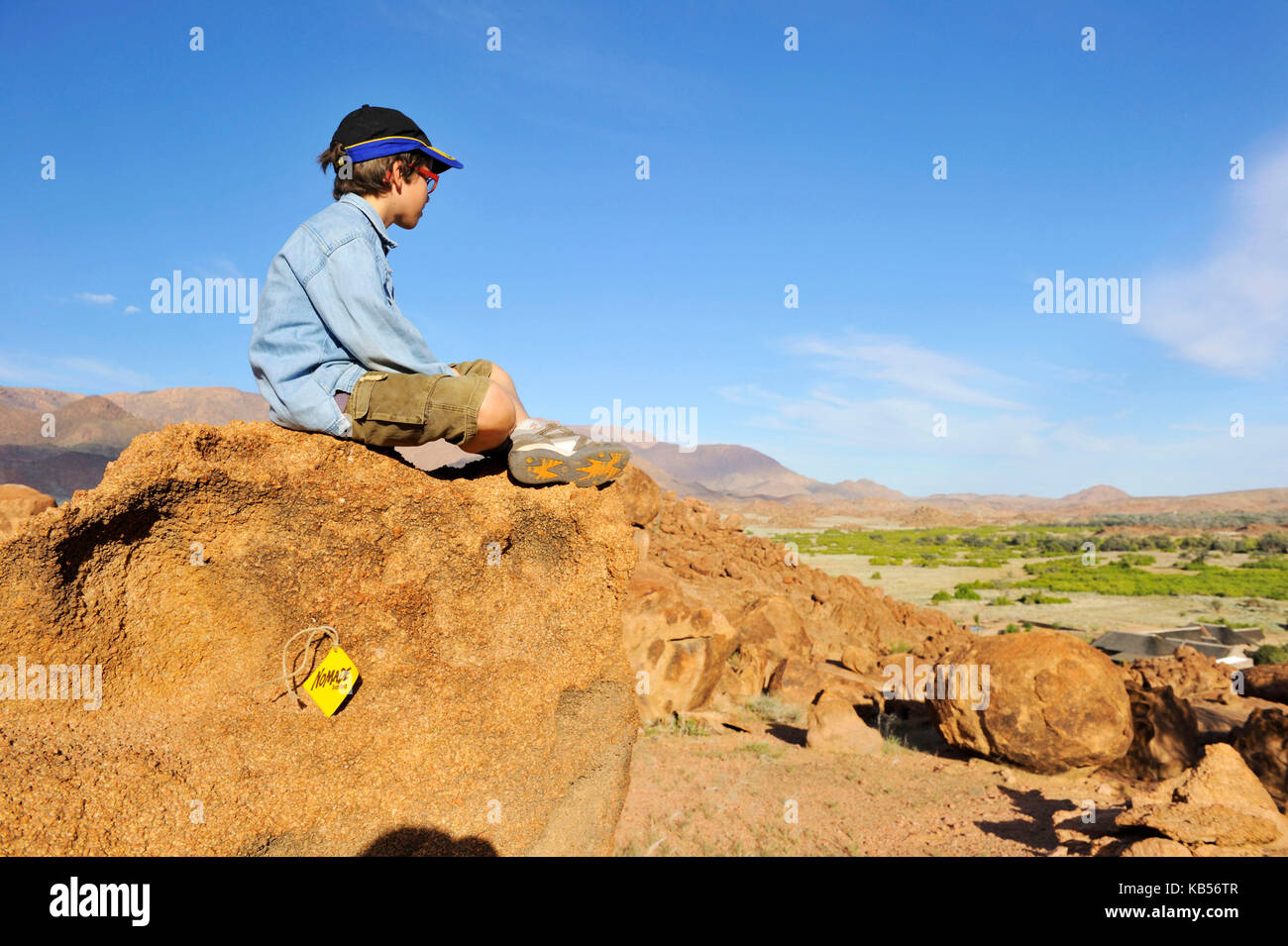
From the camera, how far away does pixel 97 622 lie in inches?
103

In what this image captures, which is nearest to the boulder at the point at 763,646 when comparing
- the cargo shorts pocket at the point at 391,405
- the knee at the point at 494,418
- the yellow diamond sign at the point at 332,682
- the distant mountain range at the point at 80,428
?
the yellow diamond sign at the point at 332,682

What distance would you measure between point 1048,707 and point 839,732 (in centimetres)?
234

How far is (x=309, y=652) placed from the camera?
296cm

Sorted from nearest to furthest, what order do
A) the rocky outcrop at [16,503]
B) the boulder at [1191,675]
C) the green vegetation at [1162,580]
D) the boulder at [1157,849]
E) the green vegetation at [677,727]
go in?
the boulder at [1157,849], the rocky outcrop at [16,503], the green vegetation at [677,727], the boulder at [1191,675], the green vegetation at [1162,580]

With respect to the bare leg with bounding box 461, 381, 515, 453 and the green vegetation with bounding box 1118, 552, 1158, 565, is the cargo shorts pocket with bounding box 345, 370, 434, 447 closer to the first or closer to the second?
the bare leg with bounding box 461, 381, 515, 453

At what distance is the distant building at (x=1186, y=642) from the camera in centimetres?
1612

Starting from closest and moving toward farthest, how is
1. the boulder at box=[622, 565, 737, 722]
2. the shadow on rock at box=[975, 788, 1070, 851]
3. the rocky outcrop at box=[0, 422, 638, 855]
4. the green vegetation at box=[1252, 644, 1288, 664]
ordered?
the rocky outcrop at box=[0, 422, 638, 855], the shadow on rock at box=[975, 788, 1070, 851], the boulder at box=[622, 565, 737, 722], the green vegetation at box=[1252, 644, 1288, 664]

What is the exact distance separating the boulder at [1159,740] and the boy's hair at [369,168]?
8778 mm

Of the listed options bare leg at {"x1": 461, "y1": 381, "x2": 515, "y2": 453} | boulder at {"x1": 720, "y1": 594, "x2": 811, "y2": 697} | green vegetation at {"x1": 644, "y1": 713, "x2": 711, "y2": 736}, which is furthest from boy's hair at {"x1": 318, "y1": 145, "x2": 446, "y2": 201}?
boulder at {"x1": 720, "y1": 594, "x2": 811, "y2": 697}

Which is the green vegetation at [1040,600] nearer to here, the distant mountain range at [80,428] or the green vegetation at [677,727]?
the green vegetation at [677,727]

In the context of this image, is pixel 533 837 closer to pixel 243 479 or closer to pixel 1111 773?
pixel 243 479

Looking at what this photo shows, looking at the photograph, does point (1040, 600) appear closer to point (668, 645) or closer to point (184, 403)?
point (668, 645)

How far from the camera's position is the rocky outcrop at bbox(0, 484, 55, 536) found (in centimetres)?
658

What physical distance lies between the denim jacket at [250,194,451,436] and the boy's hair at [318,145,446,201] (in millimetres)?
221
